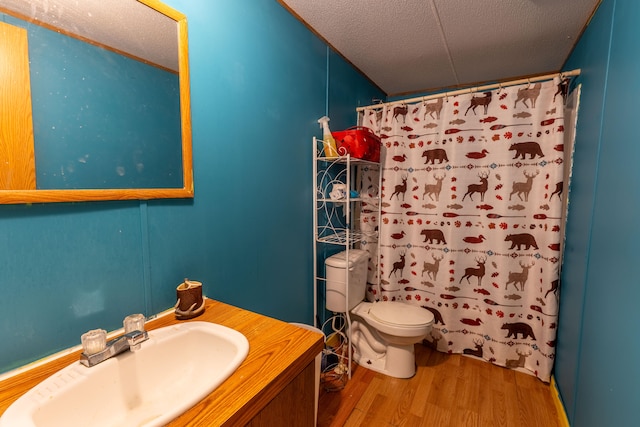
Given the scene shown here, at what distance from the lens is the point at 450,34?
5.71ft

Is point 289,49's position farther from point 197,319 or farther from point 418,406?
point 418,406

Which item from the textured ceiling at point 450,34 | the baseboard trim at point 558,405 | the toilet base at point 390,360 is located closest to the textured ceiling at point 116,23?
the textured ceiling at point 450,34

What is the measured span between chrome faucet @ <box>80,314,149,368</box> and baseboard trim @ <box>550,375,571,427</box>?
203cm

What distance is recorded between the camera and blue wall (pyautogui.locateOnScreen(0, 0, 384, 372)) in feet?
2.48

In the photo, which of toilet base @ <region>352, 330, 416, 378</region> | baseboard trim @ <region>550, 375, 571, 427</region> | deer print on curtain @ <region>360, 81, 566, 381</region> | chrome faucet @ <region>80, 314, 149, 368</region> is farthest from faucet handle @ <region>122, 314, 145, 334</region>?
baseboard trim @ <region>550, 375, 571, 427</region>

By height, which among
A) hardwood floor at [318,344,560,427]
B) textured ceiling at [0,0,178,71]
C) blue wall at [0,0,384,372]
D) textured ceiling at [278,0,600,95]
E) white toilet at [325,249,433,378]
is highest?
textured ceiling at [278,0,600,95]

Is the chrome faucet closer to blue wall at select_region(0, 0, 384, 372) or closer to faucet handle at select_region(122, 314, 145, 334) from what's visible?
faucet handle at select_region(122, 314, 145, 334)

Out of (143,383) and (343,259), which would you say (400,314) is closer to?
(343,259)

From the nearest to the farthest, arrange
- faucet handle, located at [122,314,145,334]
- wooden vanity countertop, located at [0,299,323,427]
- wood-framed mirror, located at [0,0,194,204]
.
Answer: wooden vanity countertop, located at [0,299,323,427]
wood-framed mirror, located at [0,0,194,204]
faucet handle, located at [122,314,145,334]

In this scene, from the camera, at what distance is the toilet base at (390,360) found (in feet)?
6.23

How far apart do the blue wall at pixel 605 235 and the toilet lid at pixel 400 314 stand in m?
0.75

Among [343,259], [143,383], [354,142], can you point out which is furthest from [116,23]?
[343,259]

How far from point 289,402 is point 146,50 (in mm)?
1191

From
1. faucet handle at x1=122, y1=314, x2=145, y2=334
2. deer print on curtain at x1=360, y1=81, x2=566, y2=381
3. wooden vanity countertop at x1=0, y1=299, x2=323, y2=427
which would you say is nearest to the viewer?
wooden vanity countertop at x1=0, y1=299, x2=323, y2=427
